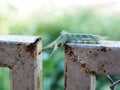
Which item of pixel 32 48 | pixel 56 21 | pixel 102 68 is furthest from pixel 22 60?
pixel 56 21

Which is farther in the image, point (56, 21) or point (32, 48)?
point (56, 21)

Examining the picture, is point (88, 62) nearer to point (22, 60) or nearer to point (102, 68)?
point (102, 68)

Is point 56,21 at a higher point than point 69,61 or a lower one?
higher

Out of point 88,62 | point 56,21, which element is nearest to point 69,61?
point 88,62

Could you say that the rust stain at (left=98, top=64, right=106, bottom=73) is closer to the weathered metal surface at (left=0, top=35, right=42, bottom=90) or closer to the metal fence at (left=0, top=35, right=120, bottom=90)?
the metal fence at (left=0, top=35, right=120, bottom=90)

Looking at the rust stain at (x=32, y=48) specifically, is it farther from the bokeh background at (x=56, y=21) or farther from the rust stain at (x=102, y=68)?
the bokeh background at (x=56, y=21)

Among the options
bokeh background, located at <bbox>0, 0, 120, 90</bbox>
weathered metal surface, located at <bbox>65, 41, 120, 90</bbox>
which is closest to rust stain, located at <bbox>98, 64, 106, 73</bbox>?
weathered metal surface, located at <bbox>65, 41, 120, 90</bbox>
